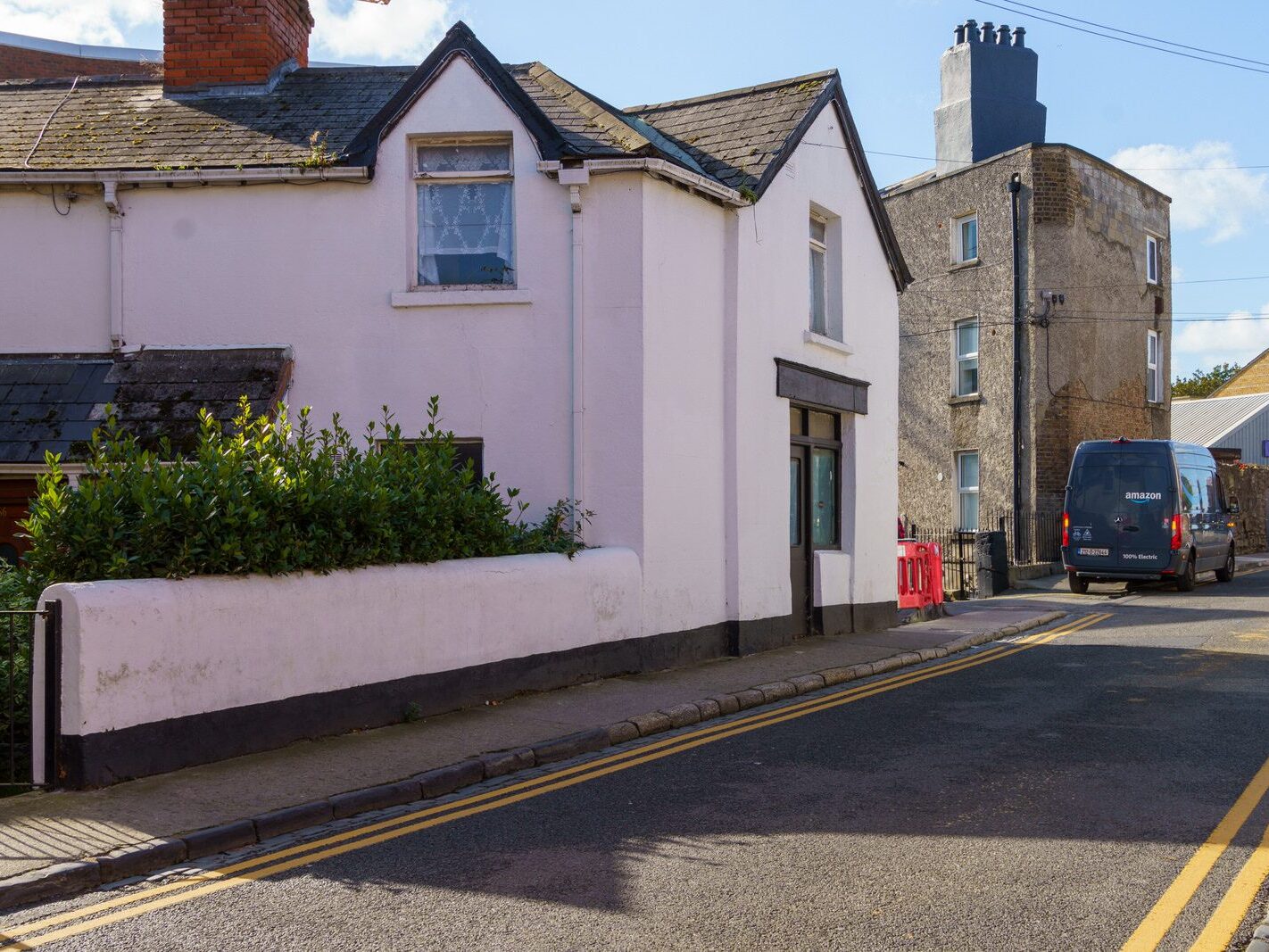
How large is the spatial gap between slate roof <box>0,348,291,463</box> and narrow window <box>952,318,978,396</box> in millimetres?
20671

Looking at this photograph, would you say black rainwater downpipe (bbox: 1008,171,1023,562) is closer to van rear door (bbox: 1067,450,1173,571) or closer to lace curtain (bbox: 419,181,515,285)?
van rear door (bbox: 1067,450,1173,571)

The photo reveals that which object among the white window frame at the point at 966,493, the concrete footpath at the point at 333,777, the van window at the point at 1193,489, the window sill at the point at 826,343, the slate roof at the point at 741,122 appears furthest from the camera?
the white window frame at the point at 966,493

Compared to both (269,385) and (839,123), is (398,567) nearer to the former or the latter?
(269,385)

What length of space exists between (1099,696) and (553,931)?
755 centimetres

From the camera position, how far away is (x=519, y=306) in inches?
516

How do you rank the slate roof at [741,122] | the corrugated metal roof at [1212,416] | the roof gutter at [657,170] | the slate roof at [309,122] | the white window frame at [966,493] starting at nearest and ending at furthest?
the roof gutter at [657,170]
the slate roof at [309,122]
the slate roof at [741,122]
the white window frame at [966,493]
the corrugated metal roof at [1212,416]

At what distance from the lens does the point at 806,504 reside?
52.7 ft

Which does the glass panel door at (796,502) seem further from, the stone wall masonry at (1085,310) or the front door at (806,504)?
the stone wall masonry at (1085,310)

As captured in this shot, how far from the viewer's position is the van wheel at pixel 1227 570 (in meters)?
26.5

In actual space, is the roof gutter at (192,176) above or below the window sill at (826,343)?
above

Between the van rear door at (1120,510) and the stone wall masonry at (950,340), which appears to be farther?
the stone wall masonry at (950,340)

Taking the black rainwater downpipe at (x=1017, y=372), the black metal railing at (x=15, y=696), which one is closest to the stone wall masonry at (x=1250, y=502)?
the black rainwater downpipe at (x=1017, y=372)

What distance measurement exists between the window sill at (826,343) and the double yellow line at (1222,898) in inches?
369

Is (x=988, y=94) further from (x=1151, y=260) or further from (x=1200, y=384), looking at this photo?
(x=1200, y=384)
